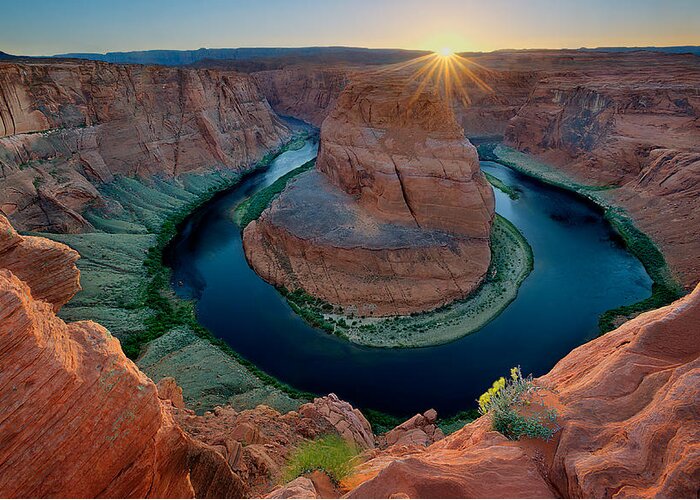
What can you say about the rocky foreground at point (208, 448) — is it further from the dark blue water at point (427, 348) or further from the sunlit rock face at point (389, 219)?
the sunlit rock face at point (389, 219)

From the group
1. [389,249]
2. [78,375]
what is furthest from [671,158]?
[78,375]

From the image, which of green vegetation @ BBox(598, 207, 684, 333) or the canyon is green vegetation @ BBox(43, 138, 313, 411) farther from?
green vegetation @ BBox(598, 207, 684, 333)

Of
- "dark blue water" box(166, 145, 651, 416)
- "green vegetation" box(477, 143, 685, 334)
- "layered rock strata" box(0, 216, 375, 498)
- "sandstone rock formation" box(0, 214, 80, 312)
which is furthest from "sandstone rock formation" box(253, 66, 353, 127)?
"layered rock strata" box(0, 216, 375, 498)

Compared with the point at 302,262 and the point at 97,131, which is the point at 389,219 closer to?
the point at 302,262

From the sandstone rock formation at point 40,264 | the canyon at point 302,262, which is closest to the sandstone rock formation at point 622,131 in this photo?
the canyon at point 302,262

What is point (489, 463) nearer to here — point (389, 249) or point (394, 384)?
point (394, 384)

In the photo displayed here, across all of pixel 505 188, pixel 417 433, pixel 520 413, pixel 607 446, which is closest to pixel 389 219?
pixel 417 433
